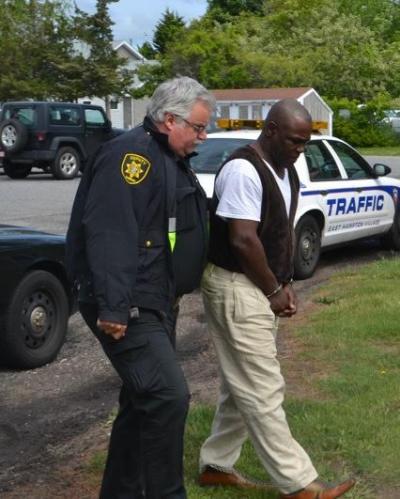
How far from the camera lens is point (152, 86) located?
46.2 m

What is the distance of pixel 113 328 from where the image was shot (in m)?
3.60

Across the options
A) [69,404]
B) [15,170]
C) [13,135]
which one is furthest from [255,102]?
[69,404]

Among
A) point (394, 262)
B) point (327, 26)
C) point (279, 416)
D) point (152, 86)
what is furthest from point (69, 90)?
point (279, 416)

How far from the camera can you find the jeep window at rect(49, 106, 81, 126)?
78.9 feet

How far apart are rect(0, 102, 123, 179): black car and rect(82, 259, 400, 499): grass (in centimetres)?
1591

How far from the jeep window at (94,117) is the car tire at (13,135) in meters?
1.84

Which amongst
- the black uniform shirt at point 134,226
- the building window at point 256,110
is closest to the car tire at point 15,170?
the building window at point 256,110

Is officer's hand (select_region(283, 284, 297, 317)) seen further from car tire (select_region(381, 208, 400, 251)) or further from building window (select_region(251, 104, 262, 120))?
building window (select_region(251, 104, 262, 120))

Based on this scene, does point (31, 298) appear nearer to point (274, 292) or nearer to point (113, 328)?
point (274, 292)

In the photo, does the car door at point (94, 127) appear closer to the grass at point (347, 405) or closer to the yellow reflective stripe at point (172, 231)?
the grass at point (347, 405)

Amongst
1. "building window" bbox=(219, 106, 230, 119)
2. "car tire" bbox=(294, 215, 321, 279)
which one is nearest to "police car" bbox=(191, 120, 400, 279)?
"car tire" bbox=(294, 215, 321, 279)

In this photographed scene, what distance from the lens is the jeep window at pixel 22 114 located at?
23.9m

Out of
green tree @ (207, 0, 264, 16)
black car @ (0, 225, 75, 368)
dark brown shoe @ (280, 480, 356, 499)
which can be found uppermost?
green tree @ (207, 0, 264, 16)

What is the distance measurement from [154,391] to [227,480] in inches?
41.8
